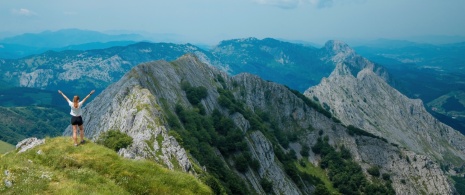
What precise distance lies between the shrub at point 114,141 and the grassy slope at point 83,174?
23.1 m

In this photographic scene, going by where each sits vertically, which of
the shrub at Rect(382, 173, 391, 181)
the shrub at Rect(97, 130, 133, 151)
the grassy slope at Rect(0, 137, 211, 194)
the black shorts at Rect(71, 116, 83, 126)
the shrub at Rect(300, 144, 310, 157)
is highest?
the black shorts at Rect(71, 116, 83, 126)

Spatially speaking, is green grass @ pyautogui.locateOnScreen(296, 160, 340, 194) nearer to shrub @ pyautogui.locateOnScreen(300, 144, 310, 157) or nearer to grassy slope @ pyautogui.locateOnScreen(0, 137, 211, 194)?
shrub @ pyautogui.locateOnScreen(300, 144, 310, 157)

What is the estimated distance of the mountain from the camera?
82.9m

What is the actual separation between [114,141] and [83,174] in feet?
108

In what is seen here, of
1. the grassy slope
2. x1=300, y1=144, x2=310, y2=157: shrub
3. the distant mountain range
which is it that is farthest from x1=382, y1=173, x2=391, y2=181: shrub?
the grassy slope

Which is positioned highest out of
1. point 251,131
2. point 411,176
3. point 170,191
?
point 170,191

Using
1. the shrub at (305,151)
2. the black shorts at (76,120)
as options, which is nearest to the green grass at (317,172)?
the shrub at (305,151)

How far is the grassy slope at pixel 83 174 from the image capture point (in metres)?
26.0

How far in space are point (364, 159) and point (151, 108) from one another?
415 feet

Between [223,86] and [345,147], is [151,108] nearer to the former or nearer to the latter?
[223,86]

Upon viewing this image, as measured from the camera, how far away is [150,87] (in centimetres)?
11619

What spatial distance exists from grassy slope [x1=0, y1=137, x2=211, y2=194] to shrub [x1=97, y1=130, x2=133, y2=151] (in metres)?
23.1

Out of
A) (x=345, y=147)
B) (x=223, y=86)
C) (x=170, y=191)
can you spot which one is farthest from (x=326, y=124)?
(x=170, y=191)

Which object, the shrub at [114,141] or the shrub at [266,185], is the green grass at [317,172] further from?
the shrub at [114,141]
